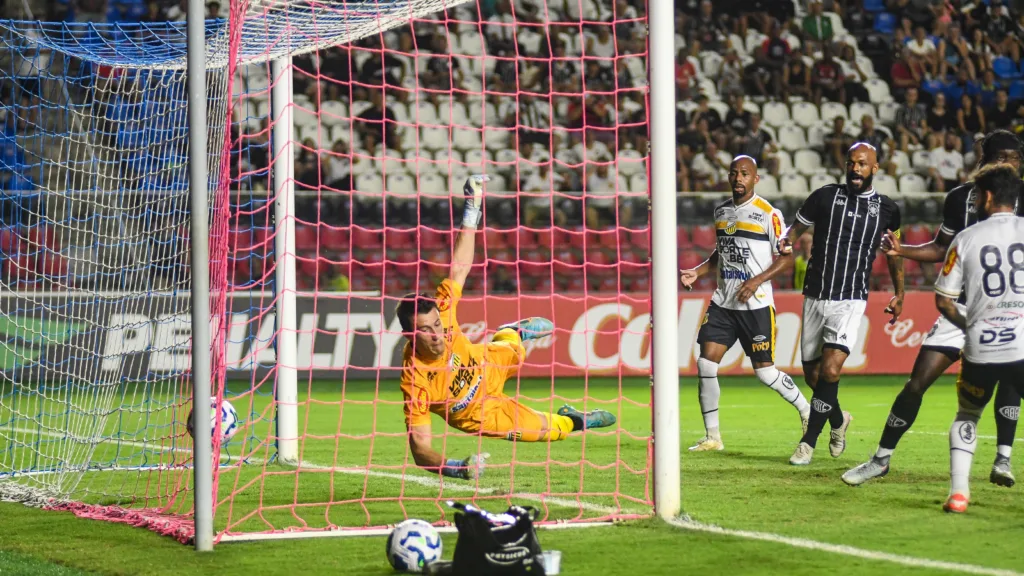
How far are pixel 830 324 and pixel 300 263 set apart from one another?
30.1 feet

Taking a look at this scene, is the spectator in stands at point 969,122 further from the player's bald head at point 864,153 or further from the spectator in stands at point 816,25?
the player's bald head at point 864,153

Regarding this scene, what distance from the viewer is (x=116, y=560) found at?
207 inches

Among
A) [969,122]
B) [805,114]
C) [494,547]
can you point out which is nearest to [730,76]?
[805,114]

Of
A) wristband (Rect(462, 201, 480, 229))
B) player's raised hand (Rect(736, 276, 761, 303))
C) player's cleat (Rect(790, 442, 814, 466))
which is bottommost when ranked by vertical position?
player's cleat (Rect(790, 442, 814, 466))

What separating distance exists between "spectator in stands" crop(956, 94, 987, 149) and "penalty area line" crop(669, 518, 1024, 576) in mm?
16090

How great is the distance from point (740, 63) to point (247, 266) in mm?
9218

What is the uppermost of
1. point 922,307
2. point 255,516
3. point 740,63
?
point 740,63

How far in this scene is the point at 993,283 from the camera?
575 cm

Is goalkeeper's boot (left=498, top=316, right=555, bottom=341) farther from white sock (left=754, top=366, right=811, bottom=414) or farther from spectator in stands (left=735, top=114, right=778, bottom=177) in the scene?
spectator in stands (left=735, top=114, right=778, bottom=177)

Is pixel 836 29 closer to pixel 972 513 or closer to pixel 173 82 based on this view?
pixel 173 82

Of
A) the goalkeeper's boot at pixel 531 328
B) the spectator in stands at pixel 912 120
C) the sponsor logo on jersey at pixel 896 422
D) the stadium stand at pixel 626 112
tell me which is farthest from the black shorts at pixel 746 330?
the spectator in stands at pixel 912 120

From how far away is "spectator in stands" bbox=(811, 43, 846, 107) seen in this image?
67.4ft

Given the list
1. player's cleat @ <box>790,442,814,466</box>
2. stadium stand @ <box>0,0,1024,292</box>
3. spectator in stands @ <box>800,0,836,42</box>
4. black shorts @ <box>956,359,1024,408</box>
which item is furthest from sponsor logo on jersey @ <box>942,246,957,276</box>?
spectator in stands @ <box>800,0,836,42</box>

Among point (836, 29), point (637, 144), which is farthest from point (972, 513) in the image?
point (836, 29)
